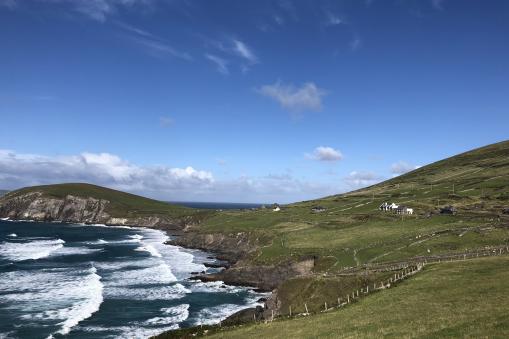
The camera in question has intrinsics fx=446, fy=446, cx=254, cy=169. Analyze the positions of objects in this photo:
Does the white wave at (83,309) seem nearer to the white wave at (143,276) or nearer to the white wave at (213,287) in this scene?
the white wave at (143,276)

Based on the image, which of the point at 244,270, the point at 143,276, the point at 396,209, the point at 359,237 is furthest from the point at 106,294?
the point at 396,209

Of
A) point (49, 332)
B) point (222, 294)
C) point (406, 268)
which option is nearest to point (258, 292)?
point (222, 294)

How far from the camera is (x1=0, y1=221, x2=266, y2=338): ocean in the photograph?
69750 mm

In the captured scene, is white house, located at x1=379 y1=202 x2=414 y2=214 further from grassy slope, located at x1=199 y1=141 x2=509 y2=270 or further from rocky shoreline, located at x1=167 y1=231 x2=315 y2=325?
rocky shoreline, located at x1=167 y1=231 x2=315 y2=325

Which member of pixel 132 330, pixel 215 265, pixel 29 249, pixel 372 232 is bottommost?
pixel 132 330

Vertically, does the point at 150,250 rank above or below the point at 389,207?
below

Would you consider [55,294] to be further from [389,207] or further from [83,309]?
[389,207]

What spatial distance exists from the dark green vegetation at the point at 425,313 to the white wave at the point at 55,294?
28.6 metres

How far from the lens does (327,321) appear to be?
44.7 m

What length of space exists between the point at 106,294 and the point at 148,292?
329 inches

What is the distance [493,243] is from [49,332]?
263ft

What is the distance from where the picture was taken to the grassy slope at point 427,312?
32019mm

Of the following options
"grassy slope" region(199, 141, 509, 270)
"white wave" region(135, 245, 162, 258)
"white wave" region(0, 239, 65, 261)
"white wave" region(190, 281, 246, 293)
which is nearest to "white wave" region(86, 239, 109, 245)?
"white wave" region(0, 239, 65, 261)

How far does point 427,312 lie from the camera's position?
1521 inches
